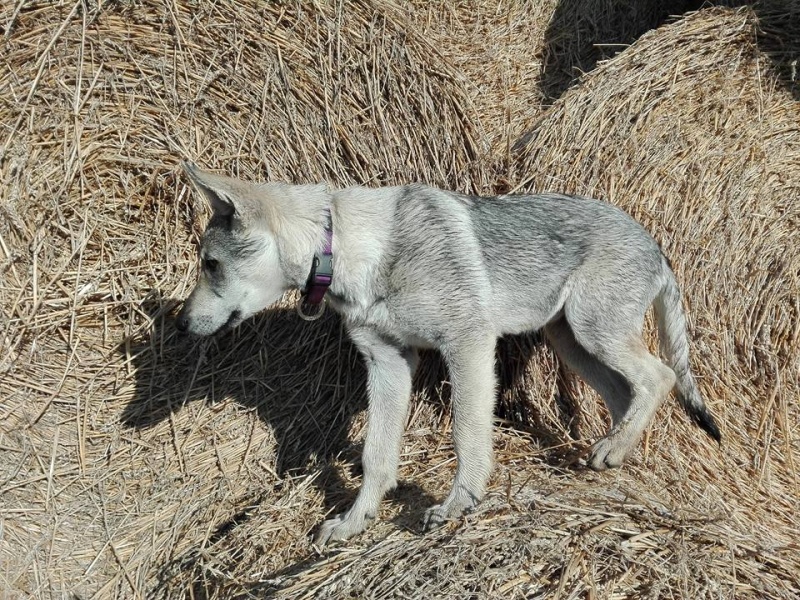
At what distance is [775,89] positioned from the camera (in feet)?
14.2

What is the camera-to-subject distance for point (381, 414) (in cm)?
372

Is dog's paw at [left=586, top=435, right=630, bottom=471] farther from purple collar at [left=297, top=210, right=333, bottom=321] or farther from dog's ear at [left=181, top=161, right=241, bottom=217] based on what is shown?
dog's ear at [left=181, top=161, right=241, bottom=217]

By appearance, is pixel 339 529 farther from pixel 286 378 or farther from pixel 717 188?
pixel 717 188

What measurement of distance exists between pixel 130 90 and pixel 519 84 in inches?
91.2

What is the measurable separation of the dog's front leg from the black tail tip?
1374 millimetres

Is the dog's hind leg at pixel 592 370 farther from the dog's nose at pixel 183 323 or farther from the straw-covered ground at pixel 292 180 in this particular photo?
the dog's nose at pixel 183 323

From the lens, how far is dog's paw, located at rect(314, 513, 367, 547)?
344 centimetres

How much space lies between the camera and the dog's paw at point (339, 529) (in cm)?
344

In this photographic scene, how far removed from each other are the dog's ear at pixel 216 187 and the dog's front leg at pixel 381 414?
808mm

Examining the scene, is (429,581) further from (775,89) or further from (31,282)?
(775,89)

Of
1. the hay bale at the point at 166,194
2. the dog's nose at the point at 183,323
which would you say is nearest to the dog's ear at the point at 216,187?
the dog's nose at the point at 183,323

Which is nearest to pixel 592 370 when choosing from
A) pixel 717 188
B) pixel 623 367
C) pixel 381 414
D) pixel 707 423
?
pixel 623 367

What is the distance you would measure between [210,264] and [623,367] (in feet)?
6.27

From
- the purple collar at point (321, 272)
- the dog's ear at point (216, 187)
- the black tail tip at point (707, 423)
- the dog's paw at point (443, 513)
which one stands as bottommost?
the dog's paw at point (443, 513)
